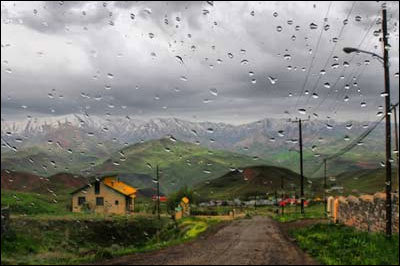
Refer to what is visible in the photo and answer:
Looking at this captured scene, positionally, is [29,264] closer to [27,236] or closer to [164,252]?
[164,252]

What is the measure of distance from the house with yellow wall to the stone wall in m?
42.4

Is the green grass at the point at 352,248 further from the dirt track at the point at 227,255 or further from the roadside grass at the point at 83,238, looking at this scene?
the roadside grass at the point at 83,238

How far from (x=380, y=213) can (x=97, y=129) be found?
59.6 ft

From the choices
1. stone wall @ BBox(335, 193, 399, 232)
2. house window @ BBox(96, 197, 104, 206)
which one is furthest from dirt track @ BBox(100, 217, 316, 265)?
house window @ BBox(96, 197, 104, 206)

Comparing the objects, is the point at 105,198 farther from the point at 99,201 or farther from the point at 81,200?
the point at 81,200

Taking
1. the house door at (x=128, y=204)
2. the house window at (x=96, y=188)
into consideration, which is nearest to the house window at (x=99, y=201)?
the house window at (x=96, y=188)

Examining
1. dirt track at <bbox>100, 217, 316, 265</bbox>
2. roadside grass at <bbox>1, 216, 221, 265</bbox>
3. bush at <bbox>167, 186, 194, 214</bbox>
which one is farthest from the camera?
bush at <bbox>167, 186, 194, 214</bbox>

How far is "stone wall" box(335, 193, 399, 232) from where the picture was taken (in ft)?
82.2

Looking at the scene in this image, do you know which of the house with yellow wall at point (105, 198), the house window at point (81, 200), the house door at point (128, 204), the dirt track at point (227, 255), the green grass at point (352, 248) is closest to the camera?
the green grass at point (352, 248)

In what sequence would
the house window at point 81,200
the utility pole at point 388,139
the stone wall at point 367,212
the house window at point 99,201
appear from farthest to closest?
1. the house window at point 81,200
2. the house window at point 99,201
3. the stone wall at point 367,212
4. the utility pole at point 388,139

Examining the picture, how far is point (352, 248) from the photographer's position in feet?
70.0

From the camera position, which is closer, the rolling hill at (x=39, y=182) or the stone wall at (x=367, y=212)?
the stone wall at (x=367, y=212)

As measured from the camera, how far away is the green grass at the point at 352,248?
59.7 ft

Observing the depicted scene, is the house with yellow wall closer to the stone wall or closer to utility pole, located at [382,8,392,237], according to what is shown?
the stone wall
